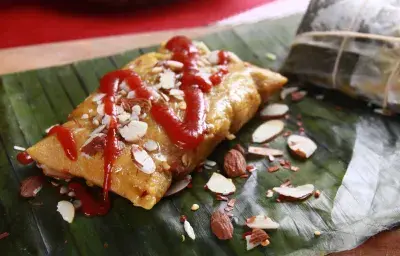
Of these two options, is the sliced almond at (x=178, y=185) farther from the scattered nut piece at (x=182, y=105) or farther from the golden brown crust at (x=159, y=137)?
the scattered nut piece at (x=182, y=105)

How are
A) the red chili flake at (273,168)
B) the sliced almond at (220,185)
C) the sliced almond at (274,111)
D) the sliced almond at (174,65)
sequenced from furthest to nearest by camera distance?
1. the sliced almond at (274,111)
2. the sliced almond at (174,65)
3. the red chili flake at (273,168)
4. the sliced almond at (220,185)

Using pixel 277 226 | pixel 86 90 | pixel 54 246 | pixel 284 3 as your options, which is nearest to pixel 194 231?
pixel 277 226

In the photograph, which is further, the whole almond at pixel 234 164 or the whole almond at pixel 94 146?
the whole almond at pixel 234 164

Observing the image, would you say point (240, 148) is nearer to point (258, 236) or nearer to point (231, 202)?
point (231, 202)

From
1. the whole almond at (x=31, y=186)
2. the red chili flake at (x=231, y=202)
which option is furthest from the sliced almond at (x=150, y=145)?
the whole almond at (x=31, y=186)

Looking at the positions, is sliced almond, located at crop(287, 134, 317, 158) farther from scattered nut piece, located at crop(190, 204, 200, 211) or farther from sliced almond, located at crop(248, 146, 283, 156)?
scattered nut piece, located at crop(190, 204, 200, 211)

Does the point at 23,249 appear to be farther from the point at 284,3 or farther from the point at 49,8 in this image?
the point at 284,3
